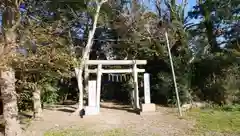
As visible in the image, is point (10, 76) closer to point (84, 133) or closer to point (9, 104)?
point (9, 104)

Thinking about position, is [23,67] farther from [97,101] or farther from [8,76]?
[97,101]

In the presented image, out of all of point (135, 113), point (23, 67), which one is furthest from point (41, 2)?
point (135, 113)

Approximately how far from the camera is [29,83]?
9102 mm

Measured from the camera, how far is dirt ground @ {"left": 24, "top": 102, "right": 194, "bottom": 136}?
8492 mm

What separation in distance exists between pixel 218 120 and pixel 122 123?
122 inches

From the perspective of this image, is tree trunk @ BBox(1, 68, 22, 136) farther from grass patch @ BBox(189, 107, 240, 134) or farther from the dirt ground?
grass patch @ BBox(189, 107, 240, 134)

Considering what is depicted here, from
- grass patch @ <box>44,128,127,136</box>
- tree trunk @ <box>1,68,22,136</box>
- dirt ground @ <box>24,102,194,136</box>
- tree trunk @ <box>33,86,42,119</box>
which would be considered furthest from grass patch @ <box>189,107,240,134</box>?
tree trunk @ <box>33,86,42,119</box>

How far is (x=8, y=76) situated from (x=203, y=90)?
31.0 feet

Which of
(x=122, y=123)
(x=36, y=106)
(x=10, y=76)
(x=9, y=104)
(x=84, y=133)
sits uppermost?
A: (x=10, y=76)

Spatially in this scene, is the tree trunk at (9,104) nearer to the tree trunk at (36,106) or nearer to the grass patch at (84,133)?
A: the grass patch at (84,133)

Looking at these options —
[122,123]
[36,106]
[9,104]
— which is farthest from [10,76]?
[122,123]

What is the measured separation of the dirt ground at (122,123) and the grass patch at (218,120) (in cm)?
45

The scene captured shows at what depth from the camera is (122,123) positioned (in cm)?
970

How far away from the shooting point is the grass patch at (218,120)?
839 cm
